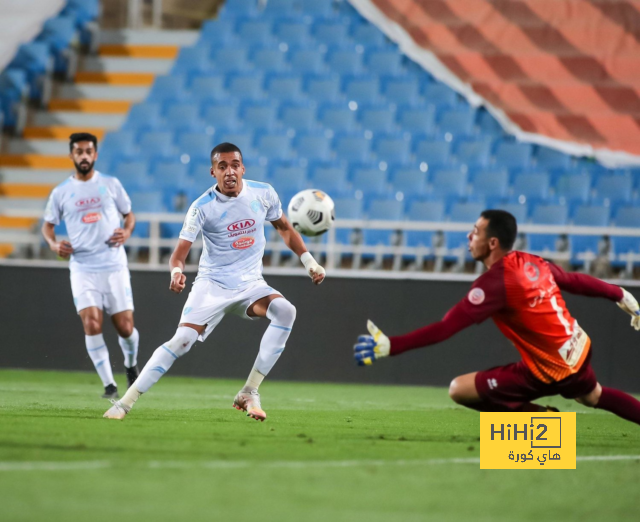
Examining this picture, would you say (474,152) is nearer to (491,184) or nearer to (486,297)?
(491,184)

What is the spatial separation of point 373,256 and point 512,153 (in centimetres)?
345

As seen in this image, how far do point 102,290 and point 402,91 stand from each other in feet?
28.9

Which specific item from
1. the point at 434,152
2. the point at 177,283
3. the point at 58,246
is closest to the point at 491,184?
the point at 434,152

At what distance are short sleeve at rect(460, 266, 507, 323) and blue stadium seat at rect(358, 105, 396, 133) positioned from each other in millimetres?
10593

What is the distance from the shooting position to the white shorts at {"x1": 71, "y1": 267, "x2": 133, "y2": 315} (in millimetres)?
8719

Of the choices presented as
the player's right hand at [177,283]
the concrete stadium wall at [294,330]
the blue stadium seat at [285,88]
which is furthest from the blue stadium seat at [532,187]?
the player's right hand at [177,283]

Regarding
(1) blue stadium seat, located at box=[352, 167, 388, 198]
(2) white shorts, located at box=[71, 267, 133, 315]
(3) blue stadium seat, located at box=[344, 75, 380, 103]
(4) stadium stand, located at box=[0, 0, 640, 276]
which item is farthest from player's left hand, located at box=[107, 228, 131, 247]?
(3) blue stadium seat, located at box=[344, 75, 380, 103]

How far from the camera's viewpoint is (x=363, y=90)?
1641 centimetres

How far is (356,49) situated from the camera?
56.0 ft

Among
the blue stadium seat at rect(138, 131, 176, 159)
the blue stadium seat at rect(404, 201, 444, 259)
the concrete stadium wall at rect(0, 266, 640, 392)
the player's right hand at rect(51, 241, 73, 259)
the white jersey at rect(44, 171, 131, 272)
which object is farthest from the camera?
the blue stadium seat at rect(138, 131, 176, 159)

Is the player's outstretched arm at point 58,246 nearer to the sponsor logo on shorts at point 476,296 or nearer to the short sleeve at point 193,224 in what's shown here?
the short sleeve at point 193,224

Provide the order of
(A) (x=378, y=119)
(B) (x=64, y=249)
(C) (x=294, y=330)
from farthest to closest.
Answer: (A) (x=378, y=119) < (C) (x=294, y=330) < (B) (x=64, y=249)

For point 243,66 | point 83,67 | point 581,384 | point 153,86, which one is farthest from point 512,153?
point 581,384

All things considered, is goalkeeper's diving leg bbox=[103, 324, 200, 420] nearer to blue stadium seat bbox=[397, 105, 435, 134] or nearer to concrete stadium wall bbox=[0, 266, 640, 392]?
concrete stadium wall bbox=[0, 266, 640, 392]
